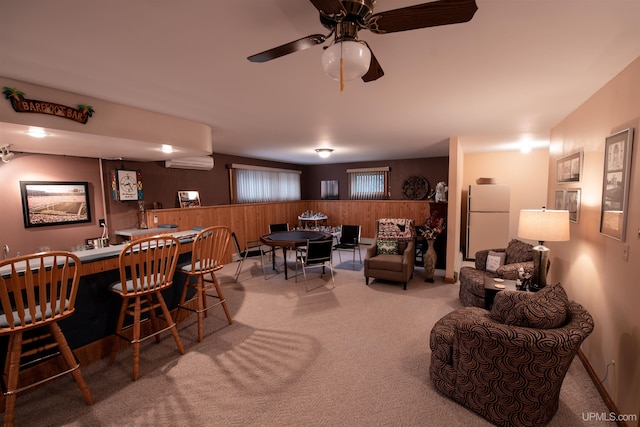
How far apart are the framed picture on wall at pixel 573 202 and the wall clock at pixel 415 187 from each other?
170 inches

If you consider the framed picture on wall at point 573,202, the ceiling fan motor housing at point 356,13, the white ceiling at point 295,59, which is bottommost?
the framed picture on wall at point 573,202

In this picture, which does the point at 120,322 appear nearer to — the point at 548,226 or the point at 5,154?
the point at 5,154

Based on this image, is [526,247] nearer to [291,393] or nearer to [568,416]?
[568,416]

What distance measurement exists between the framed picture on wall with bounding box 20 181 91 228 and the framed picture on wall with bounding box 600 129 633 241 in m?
5.90

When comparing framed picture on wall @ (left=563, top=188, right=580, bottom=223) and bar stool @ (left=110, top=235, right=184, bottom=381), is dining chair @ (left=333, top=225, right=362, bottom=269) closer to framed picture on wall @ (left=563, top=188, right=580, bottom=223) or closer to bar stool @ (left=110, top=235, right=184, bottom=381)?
framed picture on wall @ (left=563, top=188, right=580, bottom=223)

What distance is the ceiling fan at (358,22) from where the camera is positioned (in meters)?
1.02

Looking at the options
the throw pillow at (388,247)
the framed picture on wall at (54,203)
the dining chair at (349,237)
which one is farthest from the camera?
the dining chair at (349,237)

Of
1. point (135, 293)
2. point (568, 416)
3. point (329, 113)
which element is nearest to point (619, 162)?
point (568, 416)

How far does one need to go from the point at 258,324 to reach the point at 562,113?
426 cm

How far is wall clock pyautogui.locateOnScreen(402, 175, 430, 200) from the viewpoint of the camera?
7.22 m

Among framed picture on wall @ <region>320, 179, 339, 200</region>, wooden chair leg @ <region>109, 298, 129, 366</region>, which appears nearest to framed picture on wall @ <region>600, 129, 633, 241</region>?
wooden chair leg @ <region>109, 298, 129, 366</region>

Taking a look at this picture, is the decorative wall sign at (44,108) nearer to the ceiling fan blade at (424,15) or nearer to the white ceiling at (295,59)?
the white ceiling at (295,59)

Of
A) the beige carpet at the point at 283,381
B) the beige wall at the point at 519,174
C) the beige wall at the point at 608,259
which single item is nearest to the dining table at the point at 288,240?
the beige carpet at the point at 283,381

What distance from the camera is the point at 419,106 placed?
2809 mm
